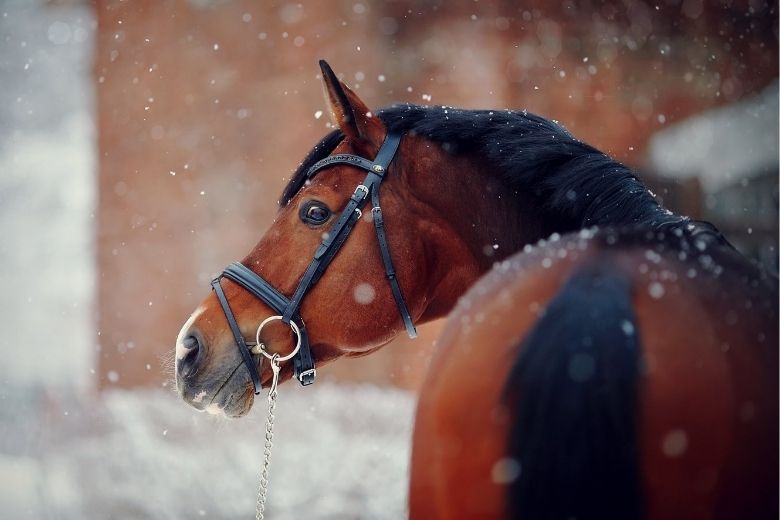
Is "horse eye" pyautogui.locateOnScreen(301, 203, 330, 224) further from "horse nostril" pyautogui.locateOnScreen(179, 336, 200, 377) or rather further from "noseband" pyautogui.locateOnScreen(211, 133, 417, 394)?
"horse nostril" pyautogui.locateOnScreen(179, 336, 200, 377)

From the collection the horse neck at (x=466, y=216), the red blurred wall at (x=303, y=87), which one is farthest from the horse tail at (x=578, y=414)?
the red blurred wall at (x=303, y=87)

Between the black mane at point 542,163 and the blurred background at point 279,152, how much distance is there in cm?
254

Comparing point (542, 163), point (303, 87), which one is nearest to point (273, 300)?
point (542, 163)

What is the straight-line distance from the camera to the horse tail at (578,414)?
0.65m

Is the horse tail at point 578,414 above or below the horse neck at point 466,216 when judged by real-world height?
below

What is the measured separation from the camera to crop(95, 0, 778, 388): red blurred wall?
391 cm

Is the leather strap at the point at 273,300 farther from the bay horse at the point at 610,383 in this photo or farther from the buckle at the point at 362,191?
the bay horse at the point at 610,383

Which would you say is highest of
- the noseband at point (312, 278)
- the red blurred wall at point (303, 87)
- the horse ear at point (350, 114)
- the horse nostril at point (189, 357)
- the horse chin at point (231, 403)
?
the red blurred wall at point (303, 87)

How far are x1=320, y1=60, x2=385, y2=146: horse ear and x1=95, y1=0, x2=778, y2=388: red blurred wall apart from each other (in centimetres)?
252

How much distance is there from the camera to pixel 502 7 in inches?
155

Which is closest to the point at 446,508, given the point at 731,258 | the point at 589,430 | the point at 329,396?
the point at 589,430

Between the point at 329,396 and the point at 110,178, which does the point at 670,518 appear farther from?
the point at 110,178

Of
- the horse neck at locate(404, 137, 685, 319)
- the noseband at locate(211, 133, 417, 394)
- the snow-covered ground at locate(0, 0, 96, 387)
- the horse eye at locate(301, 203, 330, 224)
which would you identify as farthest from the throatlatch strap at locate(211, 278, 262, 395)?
the snow-covered ground at locate(0, 0, 96, 387)

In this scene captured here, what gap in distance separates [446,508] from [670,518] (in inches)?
8.2
